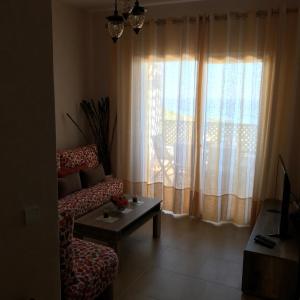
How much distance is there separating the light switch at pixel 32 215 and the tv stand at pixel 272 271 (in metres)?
1.87

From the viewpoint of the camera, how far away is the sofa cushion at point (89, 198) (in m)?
3.69

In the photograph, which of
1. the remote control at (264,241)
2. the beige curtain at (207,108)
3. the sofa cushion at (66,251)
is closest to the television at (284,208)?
the remote control at (264,241)

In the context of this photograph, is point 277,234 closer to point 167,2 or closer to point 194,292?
point 194,292

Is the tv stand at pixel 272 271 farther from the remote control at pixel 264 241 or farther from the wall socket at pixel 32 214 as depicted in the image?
the wall socket at pixel 32 214

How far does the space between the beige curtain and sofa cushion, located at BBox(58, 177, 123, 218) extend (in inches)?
23.6

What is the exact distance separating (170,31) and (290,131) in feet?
6.59

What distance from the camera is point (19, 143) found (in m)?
1.58

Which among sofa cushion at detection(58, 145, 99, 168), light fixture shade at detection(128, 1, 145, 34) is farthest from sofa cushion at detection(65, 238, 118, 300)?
light fixture shade at detection(128, 1, 145, 34)

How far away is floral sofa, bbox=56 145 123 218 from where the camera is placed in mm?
3734

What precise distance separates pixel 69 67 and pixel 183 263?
3.15 meters

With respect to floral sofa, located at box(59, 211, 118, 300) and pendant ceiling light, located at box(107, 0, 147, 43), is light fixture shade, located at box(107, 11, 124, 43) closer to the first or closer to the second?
pendant ceiling light, located at box(107, 0, 147, 43)

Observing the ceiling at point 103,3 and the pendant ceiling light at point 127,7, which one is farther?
the ceiling at point 103,3

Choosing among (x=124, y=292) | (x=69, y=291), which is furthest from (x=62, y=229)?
(x=124, y=292)

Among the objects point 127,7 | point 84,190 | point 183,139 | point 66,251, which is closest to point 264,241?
point 66,251
